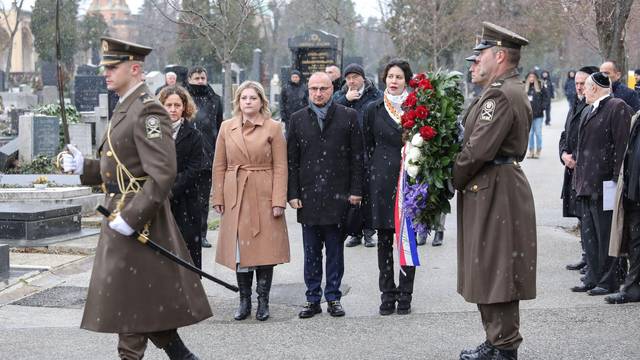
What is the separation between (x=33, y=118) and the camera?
Answer: 16656 mm

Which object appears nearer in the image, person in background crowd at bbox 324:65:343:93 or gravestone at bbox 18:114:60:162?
person in background crowd at bbox 324:65:343:93

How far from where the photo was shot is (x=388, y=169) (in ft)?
24.7

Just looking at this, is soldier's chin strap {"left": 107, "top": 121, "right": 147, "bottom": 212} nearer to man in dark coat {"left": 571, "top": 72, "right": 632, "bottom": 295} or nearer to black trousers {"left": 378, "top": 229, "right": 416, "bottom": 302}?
black trousers {"left": 378, "top": 229, "right": 416, "bottom": 302}

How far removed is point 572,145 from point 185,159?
152 inches

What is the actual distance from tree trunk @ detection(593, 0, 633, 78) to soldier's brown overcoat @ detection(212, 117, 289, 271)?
21.5ft

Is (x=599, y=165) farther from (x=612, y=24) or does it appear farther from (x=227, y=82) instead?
(x=227, y=82)

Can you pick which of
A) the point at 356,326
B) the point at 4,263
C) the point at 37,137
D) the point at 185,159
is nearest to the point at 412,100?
the point at 356,326

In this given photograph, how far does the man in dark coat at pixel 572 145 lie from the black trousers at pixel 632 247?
87 centimetres

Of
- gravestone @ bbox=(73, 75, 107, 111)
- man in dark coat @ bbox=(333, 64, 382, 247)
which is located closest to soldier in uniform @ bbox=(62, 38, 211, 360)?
man in dark coat @ bbox=(333, 64, 382, 247)

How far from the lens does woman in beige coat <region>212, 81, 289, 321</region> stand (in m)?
7.33

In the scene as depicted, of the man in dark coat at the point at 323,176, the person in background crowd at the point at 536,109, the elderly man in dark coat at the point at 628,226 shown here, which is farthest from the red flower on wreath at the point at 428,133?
the person in background crowd at the point at 536,109

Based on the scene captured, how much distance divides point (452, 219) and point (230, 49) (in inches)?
300

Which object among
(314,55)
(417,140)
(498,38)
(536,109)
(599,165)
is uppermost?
(314,55)

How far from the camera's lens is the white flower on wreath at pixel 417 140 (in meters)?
6.38
